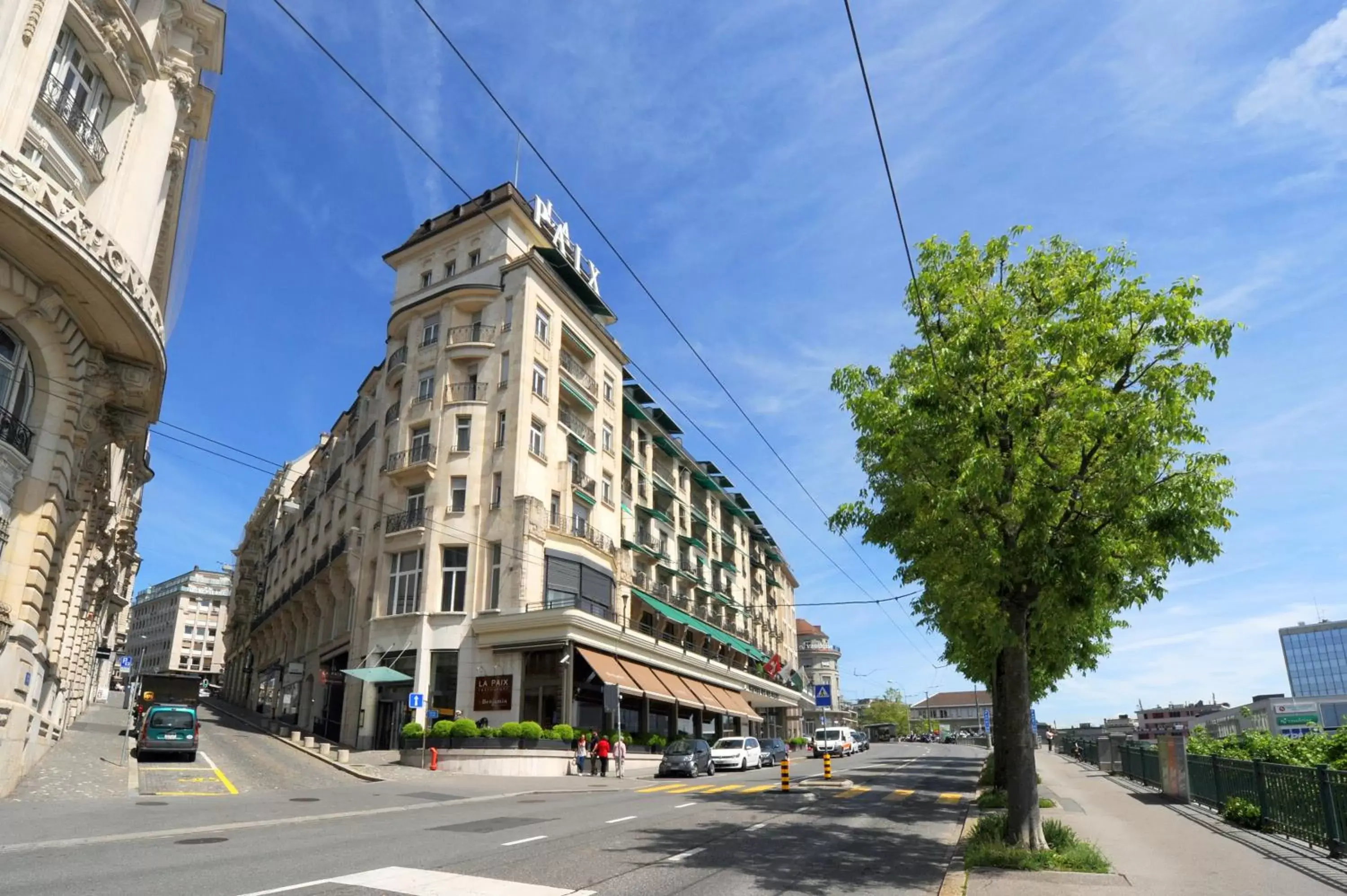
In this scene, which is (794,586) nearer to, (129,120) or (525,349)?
(525,349)

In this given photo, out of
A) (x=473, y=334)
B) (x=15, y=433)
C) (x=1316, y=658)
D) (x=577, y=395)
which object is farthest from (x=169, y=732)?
(x=1316, y=658)

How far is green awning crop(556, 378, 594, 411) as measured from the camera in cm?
4006

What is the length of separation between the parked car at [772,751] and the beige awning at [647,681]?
719 cm

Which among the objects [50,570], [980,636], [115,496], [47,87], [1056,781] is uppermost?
[47,87]

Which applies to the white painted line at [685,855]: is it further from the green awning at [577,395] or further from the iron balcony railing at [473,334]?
the iron balcony railing at [473,334]

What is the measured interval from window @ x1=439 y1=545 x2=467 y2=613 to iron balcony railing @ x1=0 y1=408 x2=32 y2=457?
18.3 m

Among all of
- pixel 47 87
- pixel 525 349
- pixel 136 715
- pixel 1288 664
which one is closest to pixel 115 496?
pixel 136 715

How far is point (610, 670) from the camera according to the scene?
33.9 meters

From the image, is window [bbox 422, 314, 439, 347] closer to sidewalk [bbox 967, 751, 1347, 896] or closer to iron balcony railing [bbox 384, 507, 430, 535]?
iron balcony railing [bbox 384, 507, 430, 535]

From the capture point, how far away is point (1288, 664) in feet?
452

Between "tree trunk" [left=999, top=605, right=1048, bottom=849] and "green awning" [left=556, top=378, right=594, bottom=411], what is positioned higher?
"green awning" [left=556, top=378, right=594, bottom=411]

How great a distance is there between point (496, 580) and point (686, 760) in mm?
11082

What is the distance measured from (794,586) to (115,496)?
233 feet

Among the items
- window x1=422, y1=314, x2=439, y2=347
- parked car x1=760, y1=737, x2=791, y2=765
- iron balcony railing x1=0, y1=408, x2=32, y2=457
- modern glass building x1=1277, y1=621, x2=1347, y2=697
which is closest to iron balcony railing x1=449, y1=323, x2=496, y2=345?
window x1=422, y1=314, x2=439, y2=347
